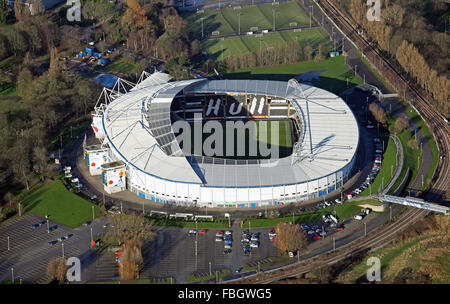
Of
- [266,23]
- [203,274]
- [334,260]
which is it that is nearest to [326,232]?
[334,260]

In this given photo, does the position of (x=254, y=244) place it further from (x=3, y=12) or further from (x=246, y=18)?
(x=3, y=12)

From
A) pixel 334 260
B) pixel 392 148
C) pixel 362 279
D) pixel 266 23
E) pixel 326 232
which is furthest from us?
pixel 266 23

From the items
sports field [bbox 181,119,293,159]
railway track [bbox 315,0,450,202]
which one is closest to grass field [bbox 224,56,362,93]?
railway track [bbox 315,0,450,202]

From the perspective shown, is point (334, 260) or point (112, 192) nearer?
point (334, 260)

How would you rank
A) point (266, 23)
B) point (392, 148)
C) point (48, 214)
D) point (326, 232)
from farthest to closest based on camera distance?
point (266, 23), point (392, 148), point (48, 214), point (326, 232)

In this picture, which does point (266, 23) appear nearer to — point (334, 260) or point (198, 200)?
point (198, 200)

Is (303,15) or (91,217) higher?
(303,15)
